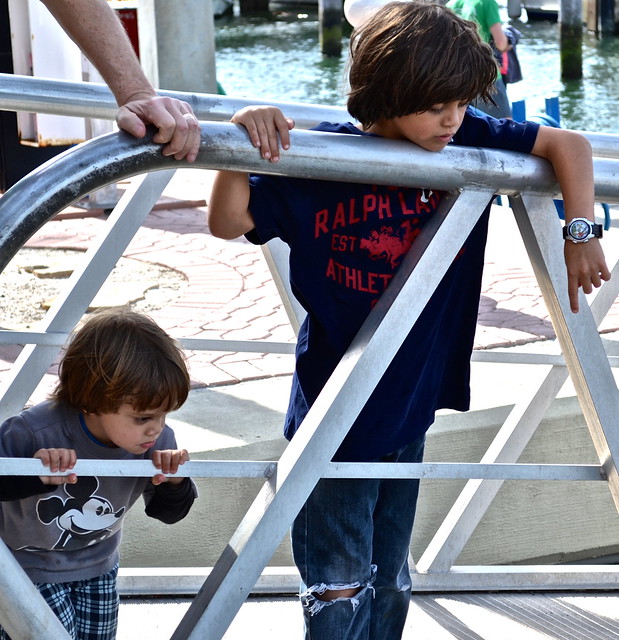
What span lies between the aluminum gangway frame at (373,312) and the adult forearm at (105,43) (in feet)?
1.07

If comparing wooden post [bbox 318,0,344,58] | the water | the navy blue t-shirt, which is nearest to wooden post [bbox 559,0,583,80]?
the water

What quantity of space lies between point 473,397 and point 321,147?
221 cm

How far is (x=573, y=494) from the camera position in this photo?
12.0ft

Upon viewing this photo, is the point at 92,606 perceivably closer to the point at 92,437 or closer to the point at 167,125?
the point at 92,437

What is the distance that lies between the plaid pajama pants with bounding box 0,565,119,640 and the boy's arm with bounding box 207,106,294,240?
28.7 inches

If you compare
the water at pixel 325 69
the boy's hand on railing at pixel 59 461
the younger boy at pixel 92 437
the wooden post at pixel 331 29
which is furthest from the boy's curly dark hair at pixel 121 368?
the wooden post at pixel 331 29

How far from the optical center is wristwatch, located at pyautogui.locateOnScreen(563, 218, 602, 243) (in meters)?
1.81

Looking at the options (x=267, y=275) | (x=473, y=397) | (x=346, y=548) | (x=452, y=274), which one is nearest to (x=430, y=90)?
(x=452, y=274)

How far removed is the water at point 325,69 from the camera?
20.3 meters

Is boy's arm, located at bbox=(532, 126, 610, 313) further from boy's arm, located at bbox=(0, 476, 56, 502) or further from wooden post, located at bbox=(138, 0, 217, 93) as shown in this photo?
wooden post, located at bbox=(138, 0, 217, 93)

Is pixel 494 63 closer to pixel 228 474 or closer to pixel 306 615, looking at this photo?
pixel 228 474

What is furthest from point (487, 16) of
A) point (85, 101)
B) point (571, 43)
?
point (571, 43)

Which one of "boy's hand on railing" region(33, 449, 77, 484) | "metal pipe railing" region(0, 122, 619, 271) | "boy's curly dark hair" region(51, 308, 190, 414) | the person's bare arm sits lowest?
"boy's hand on railing" region(33, 449, 77, 484)

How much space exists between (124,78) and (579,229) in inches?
31.1
